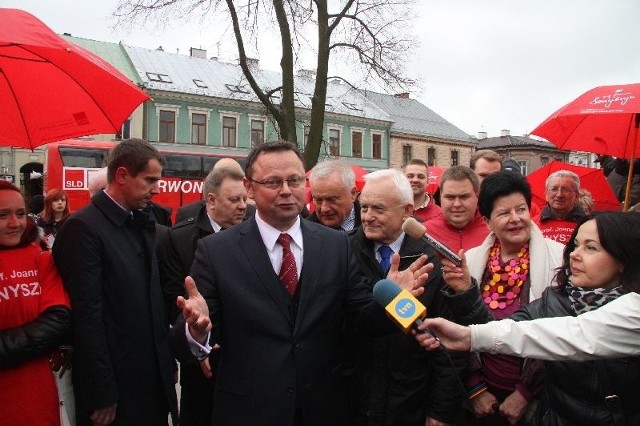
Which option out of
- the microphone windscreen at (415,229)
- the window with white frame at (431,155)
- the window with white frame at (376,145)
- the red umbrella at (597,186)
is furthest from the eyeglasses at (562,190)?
the window with white frame at (431,155)

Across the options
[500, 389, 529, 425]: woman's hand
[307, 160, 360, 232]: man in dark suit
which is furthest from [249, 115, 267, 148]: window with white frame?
[500, 389, 529, 425]: woman's hand

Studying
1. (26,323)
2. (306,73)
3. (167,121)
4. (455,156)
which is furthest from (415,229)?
(455,156)

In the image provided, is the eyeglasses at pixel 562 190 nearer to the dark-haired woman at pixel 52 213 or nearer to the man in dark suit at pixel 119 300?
the man in dark suit at pixel 119 300


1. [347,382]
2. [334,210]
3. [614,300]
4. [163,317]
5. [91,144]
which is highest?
[91,144]

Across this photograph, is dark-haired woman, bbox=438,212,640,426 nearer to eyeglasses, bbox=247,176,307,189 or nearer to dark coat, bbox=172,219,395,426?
dark coat, bbox=172,219,395,426

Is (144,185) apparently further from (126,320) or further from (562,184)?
(562,184)

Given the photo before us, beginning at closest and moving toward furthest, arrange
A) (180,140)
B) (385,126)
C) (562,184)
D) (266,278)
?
(266,278) < (562,184) < (180,140) < (385,126)

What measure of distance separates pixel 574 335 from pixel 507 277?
873 mm

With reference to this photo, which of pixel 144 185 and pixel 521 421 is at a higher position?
pixel 144 185

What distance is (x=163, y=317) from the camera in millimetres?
3035

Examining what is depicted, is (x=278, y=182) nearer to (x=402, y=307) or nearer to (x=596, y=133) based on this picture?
(x=402, y=307)

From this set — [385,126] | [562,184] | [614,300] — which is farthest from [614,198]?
[385,126]

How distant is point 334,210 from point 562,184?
96.8 inches

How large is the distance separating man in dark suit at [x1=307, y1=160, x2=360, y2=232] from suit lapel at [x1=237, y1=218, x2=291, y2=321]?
1.45 m
